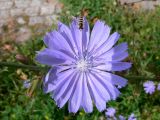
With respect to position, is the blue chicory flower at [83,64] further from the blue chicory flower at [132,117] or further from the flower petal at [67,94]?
the blue chicory flower at [132,117]

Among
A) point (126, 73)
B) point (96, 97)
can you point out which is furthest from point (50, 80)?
point (126, 73)

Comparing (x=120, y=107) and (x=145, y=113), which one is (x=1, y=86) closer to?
(x=120, y=107)

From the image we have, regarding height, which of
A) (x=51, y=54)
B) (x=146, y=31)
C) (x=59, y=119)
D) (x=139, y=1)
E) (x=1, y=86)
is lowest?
(x=59, y=119)

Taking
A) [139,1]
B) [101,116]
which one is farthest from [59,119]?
[139,1]

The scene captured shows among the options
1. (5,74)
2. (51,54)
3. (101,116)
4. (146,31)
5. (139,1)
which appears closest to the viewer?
(51,54)

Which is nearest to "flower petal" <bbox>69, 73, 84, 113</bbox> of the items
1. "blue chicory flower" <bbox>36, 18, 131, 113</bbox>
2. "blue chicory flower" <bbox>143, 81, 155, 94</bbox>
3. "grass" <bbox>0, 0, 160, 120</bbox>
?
"blue chicory flower" <bbox>36, 18, 131, 113</bbox>

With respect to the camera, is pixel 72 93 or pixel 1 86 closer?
pixel 72 93
